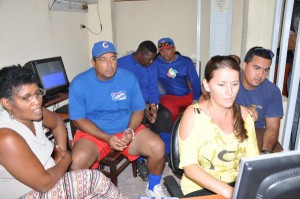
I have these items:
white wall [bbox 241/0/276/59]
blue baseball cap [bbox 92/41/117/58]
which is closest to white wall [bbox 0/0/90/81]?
blue baseball cap [bbox 92/41/117/58]

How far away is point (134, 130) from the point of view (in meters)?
2.21

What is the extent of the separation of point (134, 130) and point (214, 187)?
1172 millimetres

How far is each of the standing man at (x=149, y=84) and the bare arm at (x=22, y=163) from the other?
1.33 meters

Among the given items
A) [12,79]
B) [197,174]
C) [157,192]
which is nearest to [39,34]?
[12,79]

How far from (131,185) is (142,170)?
188 mm

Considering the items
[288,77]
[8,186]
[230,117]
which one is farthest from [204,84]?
[288,77]

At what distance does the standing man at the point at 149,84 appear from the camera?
2689mm

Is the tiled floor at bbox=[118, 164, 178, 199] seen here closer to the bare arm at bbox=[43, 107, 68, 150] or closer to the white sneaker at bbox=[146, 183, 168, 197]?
the white sneaker at bbox=[146, 183, 168, 197]

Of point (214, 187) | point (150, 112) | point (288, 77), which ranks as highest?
point (288, 77)

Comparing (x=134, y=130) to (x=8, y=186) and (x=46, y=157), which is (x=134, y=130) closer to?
(x=46, y=157)

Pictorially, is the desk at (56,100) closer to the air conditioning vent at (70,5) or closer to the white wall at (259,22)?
the air conditioning vent at (70,5)

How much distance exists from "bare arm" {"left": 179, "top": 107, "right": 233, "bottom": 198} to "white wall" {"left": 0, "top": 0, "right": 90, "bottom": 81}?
1.91 m

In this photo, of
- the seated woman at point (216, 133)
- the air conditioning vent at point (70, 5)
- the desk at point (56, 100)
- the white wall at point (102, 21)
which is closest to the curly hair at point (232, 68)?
the seated woman at point (216, 133)

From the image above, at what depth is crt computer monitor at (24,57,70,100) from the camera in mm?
2428
